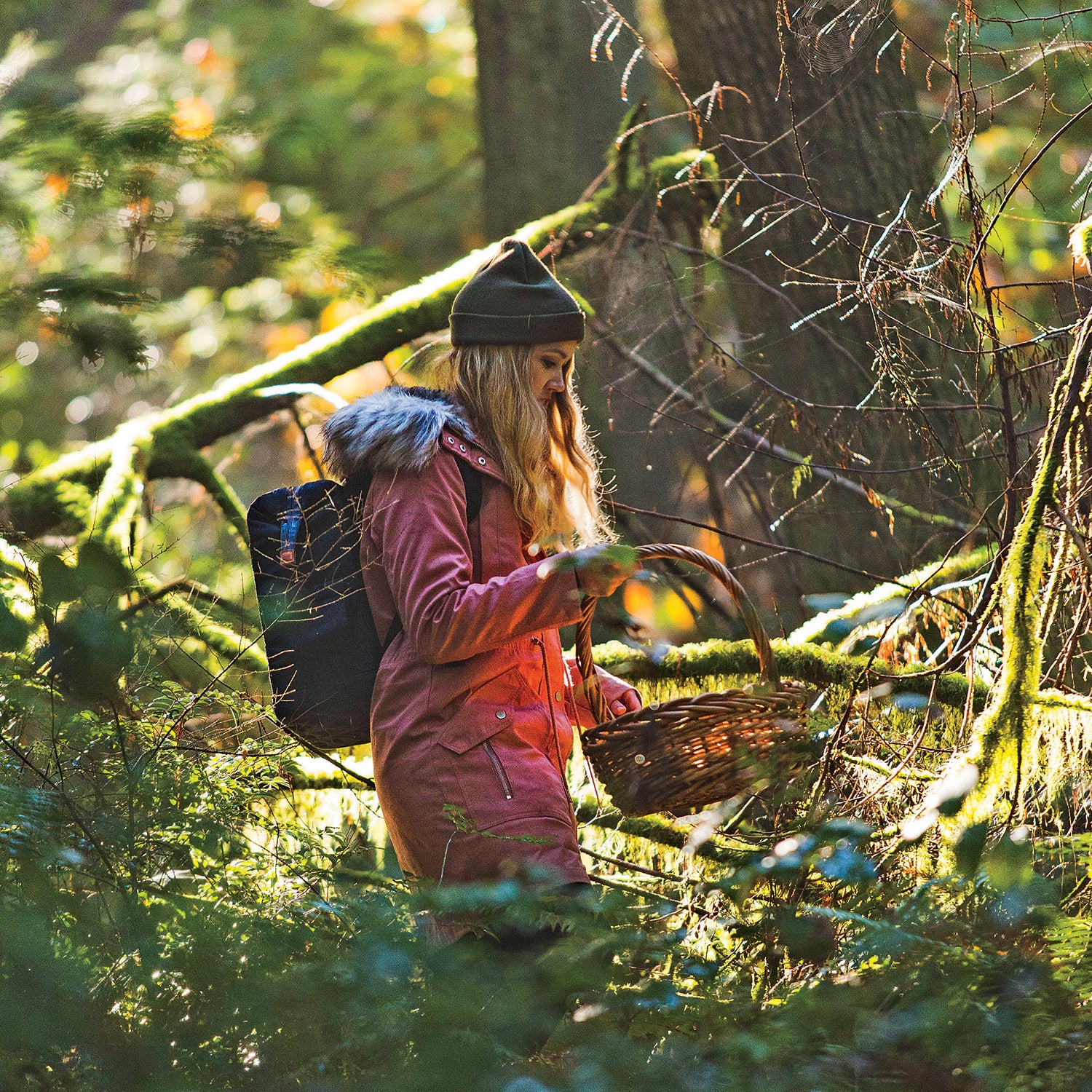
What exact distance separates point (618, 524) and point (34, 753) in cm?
312

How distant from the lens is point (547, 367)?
267cm

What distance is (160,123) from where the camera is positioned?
209cm

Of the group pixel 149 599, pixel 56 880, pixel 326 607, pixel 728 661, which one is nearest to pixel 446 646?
pixel 326 607

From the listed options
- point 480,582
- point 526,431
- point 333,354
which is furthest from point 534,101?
point 480,582

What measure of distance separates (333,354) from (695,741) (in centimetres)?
245

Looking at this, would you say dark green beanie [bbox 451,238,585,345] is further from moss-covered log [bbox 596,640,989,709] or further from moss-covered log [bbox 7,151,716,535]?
moss-covered log [bbox 7,151,716,535]

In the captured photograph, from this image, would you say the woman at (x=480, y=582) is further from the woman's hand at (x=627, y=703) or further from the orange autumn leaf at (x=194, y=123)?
the orange autumn leaf at (x=194, y=123)

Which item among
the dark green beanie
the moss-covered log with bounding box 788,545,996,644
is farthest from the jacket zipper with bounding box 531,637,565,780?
the moss-covered log with bounding box 788,545,996,644

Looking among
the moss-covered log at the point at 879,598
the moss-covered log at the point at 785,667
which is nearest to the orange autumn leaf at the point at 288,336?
the moss-covered log at the point at 785,667

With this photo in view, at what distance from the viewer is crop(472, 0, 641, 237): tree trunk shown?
270 inches

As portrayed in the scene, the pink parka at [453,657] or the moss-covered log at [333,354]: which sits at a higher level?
the moss-covered log at [333,354]

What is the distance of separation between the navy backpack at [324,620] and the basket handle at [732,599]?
0.40m

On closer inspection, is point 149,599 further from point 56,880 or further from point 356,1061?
point 356,1061

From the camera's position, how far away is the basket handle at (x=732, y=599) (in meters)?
2.44
